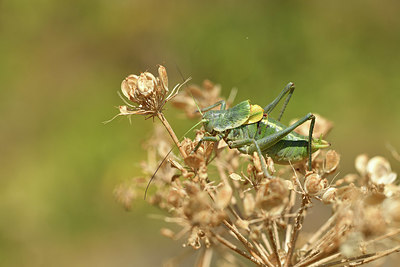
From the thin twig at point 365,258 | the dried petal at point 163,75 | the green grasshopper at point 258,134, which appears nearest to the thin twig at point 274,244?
the thin twig at point 365,258

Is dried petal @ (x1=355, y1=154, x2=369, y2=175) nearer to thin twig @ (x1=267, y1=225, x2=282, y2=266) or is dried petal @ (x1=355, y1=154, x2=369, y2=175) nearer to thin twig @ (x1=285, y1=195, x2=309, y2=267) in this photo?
thin twig @ (x1=285, y1=195, x2=309, y2=267)

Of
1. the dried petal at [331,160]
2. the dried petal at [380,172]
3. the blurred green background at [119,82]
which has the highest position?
the blurred green background at [119,82]

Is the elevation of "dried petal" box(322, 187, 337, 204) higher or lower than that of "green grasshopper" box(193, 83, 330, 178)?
lower

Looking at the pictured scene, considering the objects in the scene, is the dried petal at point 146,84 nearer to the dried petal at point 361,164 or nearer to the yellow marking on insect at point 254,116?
the yellow marking on insect at point 254,116

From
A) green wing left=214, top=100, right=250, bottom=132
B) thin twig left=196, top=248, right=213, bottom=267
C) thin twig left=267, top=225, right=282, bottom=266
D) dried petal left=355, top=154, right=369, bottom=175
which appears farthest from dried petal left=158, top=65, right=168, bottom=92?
dried petal left=355, top=154, right=369, bottom=175

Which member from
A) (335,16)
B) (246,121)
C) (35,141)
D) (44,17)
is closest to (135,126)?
(35,141)

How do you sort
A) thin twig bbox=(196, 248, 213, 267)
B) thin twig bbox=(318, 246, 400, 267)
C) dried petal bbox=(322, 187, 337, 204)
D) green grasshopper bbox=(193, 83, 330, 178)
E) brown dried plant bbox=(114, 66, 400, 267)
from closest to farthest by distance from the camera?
brown dried plant bbox=(114, 66, 400, 267) → thin twig bbox=(318, 246, 400, 267) → dried petal bbox=(322, 187, 337, 204) → green grasshopper bbox=(193, 83, 330, 178) → thin twig bbox=(196, 248, 213, 267)

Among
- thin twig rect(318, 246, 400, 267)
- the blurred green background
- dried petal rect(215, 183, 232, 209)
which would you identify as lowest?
thin twig rect(318, 246, 400, 267)
